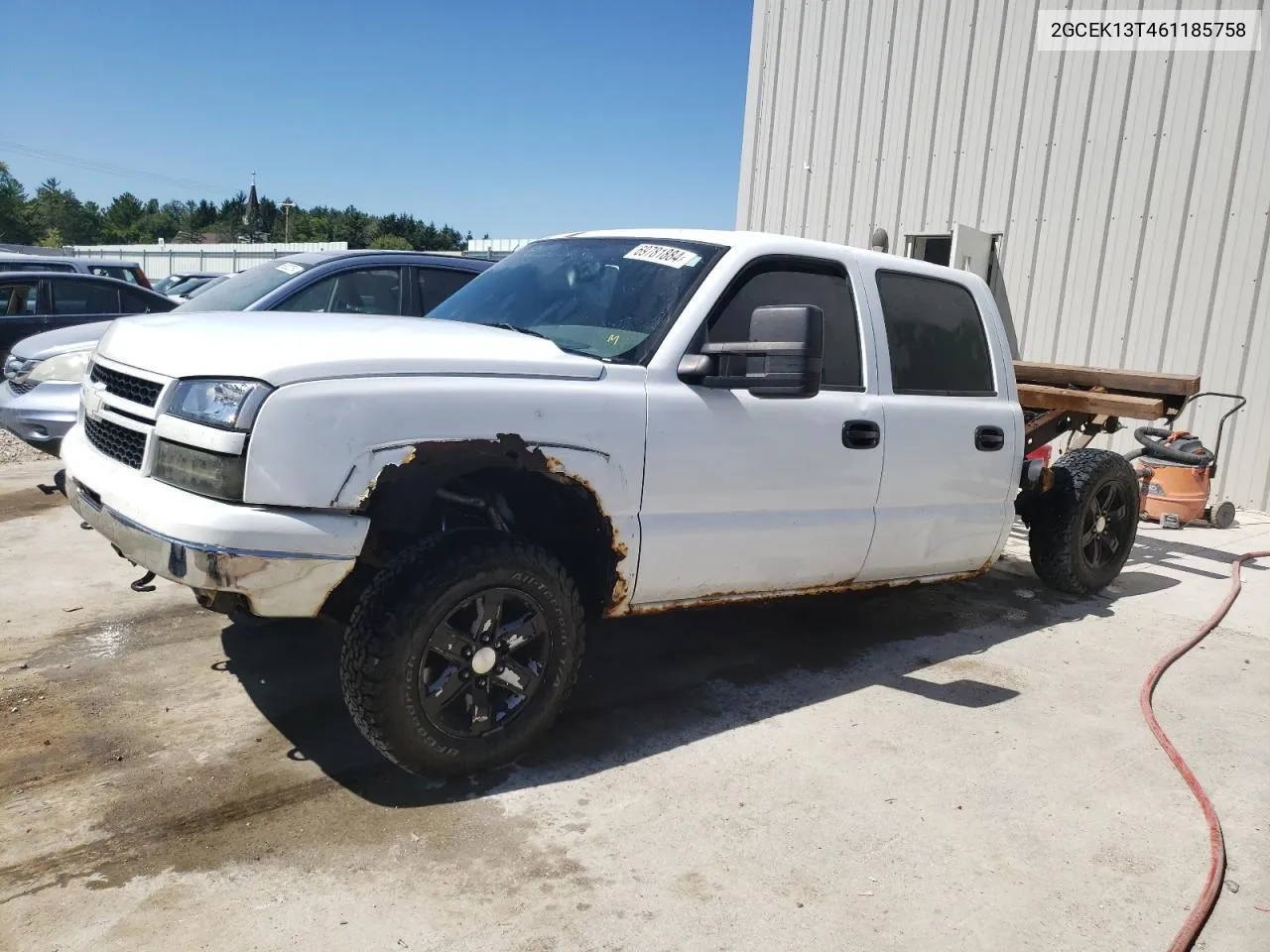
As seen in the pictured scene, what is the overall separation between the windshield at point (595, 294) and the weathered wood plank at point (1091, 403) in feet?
10.2

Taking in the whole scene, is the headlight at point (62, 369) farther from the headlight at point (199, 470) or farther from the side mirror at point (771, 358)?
the side mirror at point (771, 358)

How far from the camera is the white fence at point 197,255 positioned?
134 ft

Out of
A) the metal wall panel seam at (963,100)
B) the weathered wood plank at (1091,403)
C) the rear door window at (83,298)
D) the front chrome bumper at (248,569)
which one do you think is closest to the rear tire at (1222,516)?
the weathered wood plank at (1091,403)

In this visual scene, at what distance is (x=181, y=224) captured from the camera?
11988 centimetres

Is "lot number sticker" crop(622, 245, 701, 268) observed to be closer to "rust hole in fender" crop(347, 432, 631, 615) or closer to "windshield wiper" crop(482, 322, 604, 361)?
"windshield wiper" crop(482, 322, 604, 361)

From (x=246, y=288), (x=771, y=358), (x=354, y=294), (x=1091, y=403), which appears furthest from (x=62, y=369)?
(x=1091, y=403)

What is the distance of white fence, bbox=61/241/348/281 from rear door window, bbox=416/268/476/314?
34.5 metres

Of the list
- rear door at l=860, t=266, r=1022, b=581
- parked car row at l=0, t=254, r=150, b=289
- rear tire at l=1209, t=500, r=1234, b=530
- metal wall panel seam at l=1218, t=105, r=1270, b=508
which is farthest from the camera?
parked car row at l=0, t=254, r=150, b=289

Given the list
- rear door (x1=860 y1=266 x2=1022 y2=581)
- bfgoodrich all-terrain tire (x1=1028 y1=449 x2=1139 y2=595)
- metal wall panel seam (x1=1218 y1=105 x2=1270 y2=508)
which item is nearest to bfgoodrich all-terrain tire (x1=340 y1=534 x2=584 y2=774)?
rear door (x1=860 y1=266 x2=1022 y2=581)

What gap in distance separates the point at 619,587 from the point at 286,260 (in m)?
4.91

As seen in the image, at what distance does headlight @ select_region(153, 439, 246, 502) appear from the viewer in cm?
276

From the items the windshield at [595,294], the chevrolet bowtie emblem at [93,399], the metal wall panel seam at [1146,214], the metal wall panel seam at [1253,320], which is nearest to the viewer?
the chevrolet bowtie emblem at [93,399]

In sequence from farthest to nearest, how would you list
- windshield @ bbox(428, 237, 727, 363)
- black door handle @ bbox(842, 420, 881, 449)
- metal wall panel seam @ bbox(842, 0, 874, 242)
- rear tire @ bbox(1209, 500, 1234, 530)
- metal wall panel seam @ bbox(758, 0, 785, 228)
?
metal wall panel seam @ bbox(758, 0, 785, 228) → metal wall panel seam @ bbox(842, 0, 874, 242) → rear tire @ bbox(1209, 500, 1234, 530) → black door handle @ bbox(842, 420, 881, 449) → windshield @ bbox(428, 237, 727, 363)

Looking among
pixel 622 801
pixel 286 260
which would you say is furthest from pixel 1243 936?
pixel 286 260
